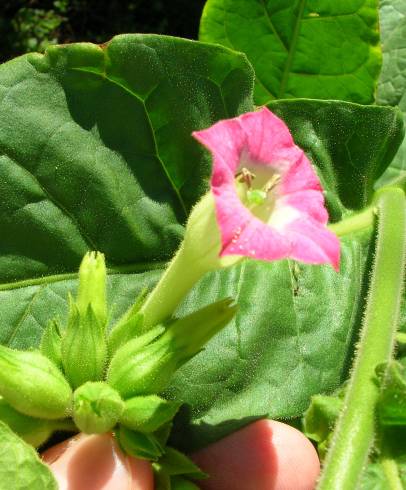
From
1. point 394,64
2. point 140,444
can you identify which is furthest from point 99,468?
point 394,64

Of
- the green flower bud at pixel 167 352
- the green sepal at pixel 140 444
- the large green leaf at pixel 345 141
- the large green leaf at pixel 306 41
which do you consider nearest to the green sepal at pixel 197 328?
the green flower bud at pixel 167 352

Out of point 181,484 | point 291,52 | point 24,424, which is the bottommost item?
point 181,484

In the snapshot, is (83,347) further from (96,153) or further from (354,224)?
(354,224)

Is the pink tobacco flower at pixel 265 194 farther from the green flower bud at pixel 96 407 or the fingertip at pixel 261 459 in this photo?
the fingertip at pixel 261 459

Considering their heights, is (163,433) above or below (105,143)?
below

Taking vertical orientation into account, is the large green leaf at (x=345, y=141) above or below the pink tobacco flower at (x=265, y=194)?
below

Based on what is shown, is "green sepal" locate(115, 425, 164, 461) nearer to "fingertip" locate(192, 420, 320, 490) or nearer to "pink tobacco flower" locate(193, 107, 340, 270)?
"fingertip" locate(192, 420, 320, 490)

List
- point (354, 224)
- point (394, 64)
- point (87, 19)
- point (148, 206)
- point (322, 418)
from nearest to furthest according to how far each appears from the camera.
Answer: point (322, 418), point (148, 206), point (354, 224), point (394, 64), point (87, 19)
